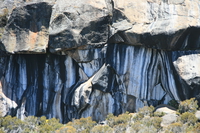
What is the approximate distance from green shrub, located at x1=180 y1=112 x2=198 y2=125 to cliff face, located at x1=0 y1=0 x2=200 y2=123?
1804mm

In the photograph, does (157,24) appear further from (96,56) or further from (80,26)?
(80,26)

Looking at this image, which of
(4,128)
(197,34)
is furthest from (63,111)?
(197,34)

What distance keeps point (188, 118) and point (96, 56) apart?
7221 millimetres

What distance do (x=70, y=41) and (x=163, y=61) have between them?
237 inches

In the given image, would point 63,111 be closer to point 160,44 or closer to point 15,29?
point 15,29

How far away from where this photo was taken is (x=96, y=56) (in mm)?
21375

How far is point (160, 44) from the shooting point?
19.3 m

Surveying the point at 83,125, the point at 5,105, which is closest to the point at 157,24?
the point at 83,125

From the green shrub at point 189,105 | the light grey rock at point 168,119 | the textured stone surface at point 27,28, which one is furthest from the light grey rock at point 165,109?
the textured stone surface at point 27,28

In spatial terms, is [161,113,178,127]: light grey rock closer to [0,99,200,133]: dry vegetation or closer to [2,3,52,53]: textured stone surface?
[0,99,200,133]: dry vegetation

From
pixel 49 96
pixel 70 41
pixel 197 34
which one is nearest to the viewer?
pixel 197 34

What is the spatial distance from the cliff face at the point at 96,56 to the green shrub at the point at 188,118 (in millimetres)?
1804

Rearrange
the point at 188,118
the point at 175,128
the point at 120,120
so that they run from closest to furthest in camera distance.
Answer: the point at 175,128
the point at 188,118
the point at 120,120

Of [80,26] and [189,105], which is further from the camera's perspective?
[80,26]
